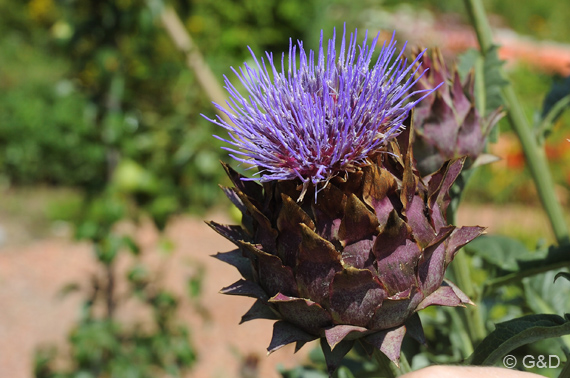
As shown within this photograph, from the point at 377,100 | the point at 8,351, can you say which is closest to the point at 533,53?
the point at 8,351

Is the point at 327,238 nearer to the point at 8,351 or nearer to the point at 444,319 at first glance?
the point at 444,319

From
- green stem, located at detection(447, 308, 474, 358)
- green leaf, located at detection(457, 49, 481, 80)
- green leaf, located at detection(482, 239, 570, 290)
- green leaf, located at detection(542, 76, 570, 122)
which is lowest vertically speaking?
green stem, located at detection(447, 308, 474, 358)

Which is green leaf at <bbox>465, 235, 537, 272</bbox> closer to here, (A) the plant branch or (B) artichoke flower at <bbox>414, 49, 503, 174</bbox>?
(B) artichoke flower at <bbox>414, 49, 503, 174</bbox>

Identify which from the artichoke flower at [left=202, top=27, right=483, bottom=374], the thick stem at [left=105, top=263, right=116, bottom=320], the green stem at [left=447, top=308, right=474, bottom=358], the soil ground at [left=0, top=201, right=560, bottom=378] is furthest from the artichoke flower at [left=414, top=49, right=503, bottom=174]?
the soil ground at [left=0, top=201, right=560, bottom=378]

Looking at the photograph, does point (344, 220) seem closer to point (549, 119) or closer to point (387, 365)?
point (387, 365)

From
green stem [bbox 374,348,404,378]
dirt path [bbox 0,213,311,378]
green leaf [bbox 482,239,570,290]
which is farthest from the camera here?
dirt path [bbox 0,213,311,378]

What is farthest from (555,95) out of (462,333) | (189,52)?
(189,52)

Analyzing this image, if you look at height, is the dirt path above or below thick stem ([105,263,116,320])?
above

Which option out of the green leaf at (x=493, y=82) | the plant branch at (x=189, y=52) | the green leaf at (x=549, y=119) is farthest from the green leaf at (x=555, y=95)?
the plant branch at (x=189, y=52)

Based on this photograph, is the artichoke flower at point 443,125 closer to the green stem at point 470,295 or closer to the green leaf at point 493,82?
the green leaf at point 493,82
